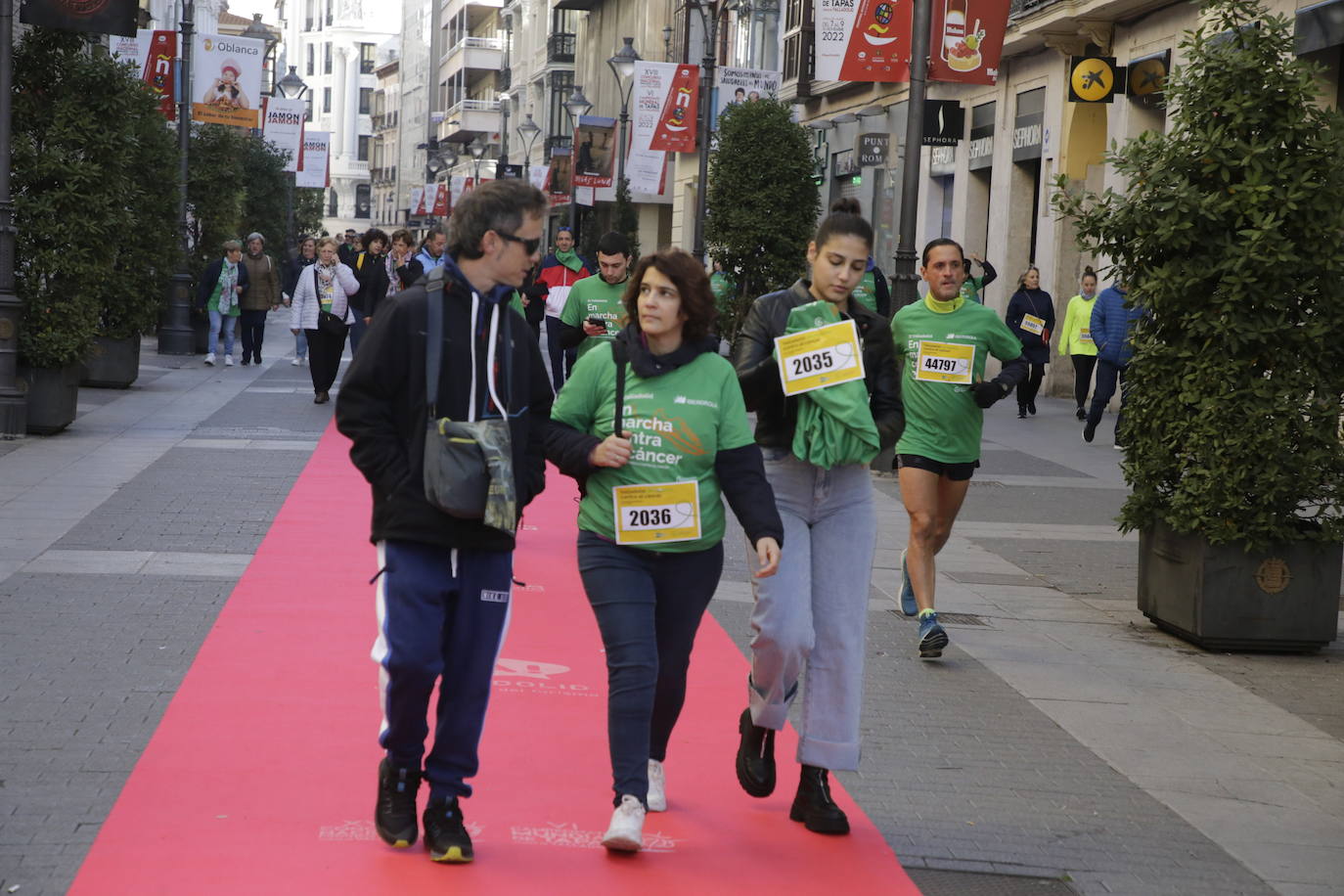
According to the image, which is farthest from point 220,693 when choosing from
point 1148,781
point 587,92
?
point 587,92

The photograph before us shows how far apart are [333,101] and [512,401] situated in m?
145

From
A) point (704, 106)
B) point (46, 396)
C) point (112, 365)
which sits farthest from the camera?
point (704, 106)

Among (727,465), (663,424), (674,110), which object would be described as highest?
(674,110)

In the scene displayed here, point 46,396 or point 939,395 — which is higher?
point 939,395

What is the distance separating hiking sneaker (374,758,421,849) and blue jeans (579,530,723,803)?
549mm

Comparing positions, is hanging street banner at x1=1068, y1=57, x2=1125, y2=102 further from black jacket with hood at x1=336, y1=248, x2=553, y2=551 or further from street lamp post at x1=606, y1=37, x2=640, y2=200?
black jacket with hood at x1=336, y1=248, x2=553, y2=551

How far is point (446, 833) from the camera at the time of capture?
4.91m

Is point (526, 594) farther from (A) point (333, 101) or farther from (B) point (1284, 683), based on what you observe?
(A) point (333, 101)

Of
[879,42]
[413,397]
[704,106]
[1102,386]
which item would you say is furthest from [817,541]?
[704,106]

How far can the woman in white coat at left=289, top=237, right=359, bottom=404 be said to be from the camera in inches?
821

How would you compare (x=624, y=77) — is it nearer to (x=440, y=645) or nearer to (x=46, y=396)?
(x=46, y=396)

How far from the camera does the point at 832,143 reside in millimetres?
38750

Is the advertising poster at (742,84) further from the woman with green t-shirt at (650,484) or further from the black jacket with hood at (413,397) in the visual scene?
the black jacket with hood at (413,397)

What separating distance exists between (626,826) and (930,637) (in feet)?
10.7
